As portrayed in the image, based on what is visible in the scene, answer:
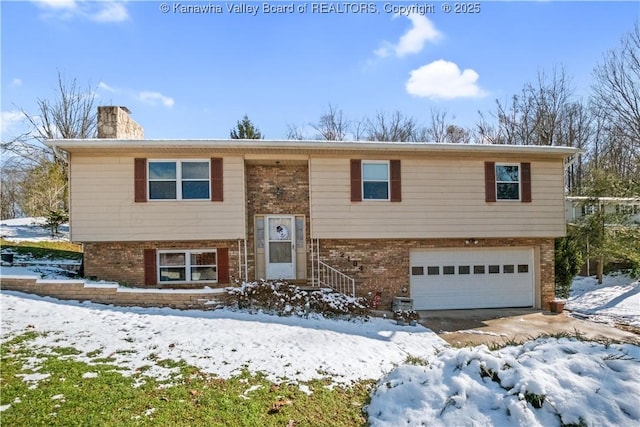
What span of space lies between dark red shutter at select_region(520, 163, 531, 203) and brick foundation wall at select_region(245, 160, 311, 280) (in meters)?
6.67

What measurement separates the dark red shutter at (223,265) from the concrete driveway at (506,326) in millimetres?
5545

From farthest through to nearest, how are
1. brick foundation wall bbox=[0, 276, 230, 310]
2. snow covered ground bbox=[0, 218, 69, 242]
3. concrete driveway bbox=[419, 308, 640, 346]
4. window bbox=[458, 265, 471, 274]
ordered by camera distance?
snow covered ground bbox=[0, 218, 69, 242] < window bbox=[458, 265, 471, 274] < brick foundation wall bbox=[0, 276, 230, 310] < concrete driveway bbox=[419, 308, 640, 346]

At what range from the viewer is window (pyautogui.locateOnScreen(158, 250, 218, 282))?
10375 millimetres

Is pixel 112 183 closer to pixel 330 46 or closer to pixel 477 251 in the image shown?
pixel 330 46

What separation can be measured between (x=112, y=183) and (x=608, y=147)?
29.8m

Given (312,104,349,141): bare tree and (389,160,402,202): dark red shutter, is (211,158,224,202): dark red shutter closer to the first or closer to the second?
(389,160,402,202): dark red shutter

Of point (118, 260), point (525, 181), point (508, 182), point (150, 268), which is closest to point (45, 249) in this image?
point (118, 260)

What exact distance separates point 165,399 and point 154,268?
6542 mm

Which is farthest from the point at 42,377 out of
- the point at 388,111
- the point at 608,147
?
the point at 608,147

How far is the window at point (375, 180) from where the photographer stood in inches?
422

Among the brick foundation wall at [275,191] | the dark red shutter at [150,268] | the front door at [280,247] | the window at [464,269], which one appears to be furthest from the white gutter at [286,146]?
the window at [464,269]

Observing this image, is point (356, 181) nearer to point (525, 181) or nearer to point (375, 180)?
point (375, 180)

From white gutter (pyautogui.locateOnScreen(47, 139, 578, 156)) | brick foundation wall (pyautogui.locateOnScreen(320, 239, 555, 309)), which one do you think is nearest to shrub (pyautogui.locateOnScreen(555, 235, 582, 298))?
white gutter (pyautogui.locateOnScreen(47, 139, 578, 156))

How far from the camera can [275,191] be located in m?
11.0
